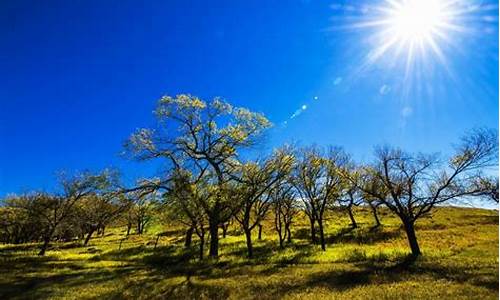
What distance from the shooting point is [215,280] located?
24.2 meters

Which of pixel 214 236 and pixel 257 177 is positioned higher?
pixel 257 177

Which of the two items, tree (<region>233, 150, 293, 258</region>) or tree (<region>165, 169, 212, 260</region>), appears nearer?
tree (<region>165, 169, 212, 260</region>)

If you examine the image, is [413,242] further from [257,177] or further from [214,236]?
[214,236]

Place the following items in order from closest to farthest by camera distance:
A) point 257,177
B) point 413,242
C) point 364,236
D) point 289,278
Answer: point 289,278 → point 413,242 → point 257,177 → point 364,236

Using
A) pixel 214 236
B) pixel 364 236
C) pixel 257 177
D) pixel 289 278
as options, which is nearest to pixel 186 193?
pixel 214 236

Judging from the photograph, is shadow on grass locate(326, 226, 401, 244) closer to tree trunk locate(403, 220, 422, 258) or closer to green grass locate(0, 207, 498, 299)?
green grass locate(0, 207, 498, 299)

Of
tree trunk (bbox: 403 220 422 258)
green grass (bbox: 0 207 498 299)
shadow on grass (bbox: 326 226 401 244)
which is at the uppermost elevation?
shadow on grass (bbox: 326 226 401 244)

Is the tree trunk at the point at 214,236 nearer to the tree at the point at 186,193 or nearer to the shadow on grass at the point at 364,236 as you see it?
the tree at the point at 186,193

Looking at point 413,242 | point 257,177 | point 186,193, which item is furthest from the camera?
point 257,177

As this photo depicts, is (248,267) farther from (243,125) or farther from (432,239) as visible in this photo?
(432,239)

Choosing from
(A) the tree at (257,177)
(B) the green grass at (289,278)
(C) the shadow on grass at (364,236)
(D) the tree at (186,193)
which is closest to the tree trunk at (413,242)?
(B) the green grass at (289,278)

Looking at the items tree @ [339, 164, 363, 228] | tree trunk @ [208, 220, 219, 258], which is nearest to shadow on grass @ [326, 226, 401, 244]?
tree @ [339, 164, 363, 228]

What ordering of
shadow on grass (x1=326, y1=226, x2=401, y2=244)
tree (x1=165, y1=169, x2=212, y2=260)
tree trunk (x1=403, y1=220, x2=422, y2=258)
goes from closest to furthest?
tree trunk (x1=403, y1=220, x2=422, y2=258) → tree (x1=165, y1=169, x2=212, y2=260) → shadow on grass (x1=326, y1=226, x2=401, y2=244)

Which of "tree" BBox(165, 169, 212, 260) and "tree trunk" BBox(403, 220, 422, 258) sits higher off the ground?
"tree" BBox(165, 169, 212, 260)
